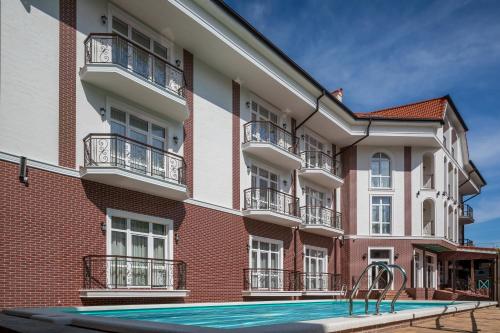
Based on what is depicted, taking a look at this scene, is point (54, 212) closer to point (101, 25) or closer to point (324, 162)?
point (101, 25)

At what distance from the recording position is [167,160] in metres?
14.4

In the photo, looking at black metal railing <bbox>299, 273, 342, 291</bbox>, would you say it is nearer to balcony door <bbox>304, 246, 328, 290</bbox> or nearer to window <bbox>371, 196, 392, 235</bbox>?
balcony door <bbox>304, 246, 328, 290</bbox>

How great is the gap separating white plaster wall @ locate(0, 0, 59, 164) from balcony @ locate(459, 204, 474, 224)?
109 feet

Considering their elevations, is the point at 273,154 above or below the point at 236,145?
below

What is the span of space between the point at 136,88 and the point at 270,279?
942 centimetres

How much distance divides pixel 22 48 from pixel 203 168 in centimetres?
679

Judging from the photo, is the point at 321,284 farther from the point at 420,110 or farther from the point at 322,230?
the point at 420,110

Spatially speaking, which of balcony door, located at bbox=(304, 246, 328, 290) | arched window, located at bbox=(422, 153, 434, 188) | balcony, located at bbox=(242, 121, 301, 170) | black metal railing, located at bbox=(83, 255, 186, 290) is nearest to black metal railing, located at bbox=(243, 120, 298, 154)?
balcony, located at bbox=(242, 121, 301, 170)

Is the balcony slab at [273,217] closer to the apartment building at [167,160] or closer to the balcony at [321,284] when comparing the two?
the apartment building at [167,160]

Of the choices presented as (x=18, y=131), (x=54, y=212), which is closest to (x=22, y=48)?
(x=18, y=131)

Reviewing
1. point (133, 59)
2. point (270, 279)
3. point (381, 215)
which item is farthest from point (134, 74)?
point (381, 215)

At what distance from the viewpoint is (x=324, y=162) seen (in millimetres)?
24203

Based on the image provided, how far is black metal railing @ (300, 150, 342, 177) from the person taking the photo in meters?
22.7

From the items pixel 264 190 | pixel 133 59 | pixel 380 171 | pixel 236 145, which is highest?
pixel 133 59
